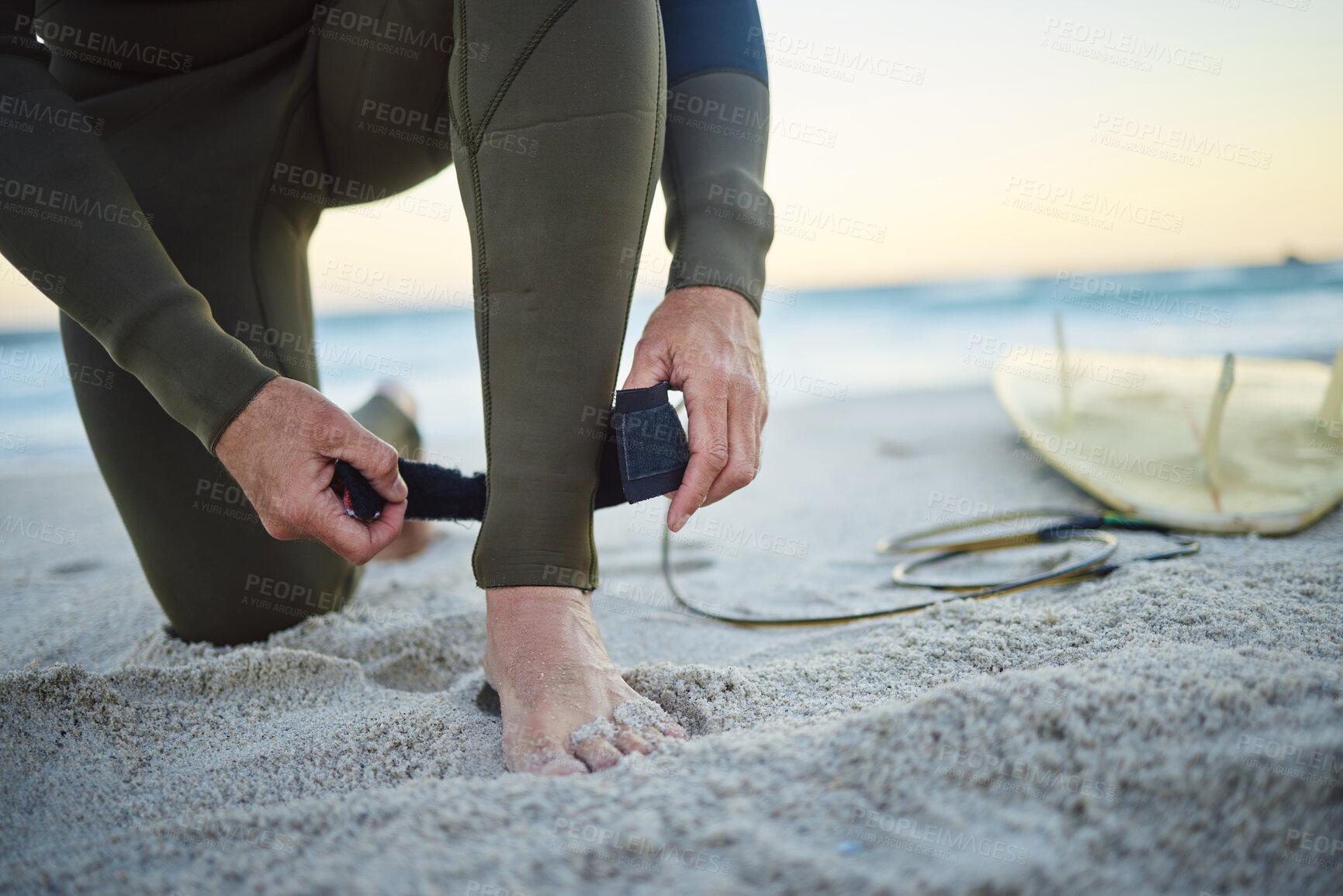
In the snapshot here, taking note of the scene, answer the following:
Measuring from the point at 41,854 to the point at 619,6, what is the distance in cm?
92

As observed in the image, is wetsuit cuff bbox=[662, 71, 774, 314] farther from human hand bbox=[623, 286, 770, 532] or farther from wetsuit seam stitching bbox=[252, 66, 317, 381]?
wetsuit seam stitching bbox=[252, 66, 317, 381]

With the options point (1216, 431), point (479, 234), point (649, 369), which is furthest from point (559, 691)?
point (1216, 431)

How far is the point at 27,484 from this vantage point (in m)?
2.86

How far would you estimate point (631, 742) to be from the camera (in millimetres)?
654

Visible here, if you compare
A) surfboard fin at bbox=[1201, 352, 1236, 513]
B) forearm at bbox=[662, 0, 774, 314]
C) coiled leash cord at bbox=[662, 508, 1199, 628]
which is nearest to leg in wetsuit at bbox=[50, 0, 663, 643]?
forearm at bbox=[662, 0, 774, 314]

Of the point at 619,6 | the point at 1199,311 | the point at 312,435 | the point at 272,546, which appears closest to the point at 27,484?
the point at 272,546

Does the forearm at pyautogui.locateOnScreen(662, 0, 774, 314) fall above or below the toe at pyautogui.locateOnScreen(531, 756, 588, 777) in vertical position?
above

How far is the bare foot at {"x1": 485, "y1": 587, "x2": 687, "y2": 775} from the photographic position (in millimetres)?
655

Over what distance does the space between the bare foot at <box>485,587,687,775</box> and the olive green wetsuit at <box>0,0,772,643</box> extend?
0.04 meters

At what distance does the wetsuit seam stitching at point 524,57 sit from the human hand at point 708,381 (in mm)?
274

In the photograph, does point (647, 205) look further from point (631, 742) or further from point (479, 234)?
point (631, 742)

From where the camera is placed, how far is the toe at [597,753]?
2.08ft

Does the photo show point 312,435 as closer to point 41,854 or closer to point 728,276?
point 41,854

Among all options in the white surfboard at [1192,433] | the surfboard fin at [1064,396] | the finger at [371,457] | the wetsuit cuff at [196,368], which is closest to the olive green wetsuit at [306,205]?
the wetsuit cuff at [196,368]
